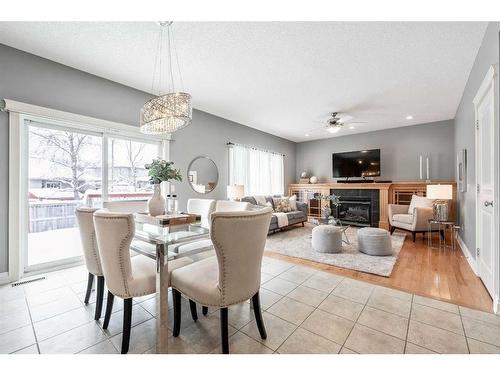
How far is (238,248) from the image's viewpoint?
1.31m

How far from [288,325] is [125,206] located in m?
2.22

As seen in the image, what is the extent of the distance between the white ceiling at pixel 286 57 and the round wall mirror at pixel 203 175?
1.14m

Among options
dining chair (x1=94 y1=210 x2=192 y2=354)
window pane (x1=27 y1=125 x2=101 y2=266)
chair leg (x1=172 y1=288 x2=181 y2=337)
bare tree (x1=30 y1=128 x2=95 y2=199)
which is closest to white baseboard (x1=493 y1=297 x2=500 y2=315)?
chair leg (x1=172 y1=288 x2=181 y2=337)

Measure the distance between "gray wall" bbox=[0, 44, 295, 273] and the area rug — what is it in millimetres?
2011

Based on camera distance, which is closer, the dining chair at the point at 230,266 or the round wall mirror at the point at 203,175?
the dining chair at the point at 230,266

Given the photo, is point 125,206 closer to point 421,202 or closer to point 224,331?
point 224,331

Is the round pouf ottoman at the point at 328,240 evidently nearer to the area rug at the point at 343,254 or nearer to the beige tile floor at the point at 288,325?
the area rug at the point at 343,254

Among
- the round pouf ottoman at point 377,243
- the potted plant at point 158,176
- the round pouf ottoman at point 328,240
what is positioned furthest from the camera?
the round pouf ottoman at point 328,240

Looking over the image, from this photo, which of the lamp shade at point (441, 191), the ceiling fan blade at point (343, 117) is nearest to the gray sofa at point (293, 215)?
the ceiling fan blade at point (343, 117)

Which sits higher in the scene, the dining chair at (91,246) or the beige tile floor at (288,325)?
the dining chair at (91,246)

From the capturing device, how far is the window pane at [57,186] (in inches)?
109

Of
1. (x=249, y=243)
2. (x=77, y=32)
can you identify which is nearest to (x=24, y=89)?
(x=77, y=32)

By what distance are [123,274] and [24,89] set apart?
269cm

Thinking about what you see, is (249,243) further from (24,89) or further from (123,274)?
(24,89)
